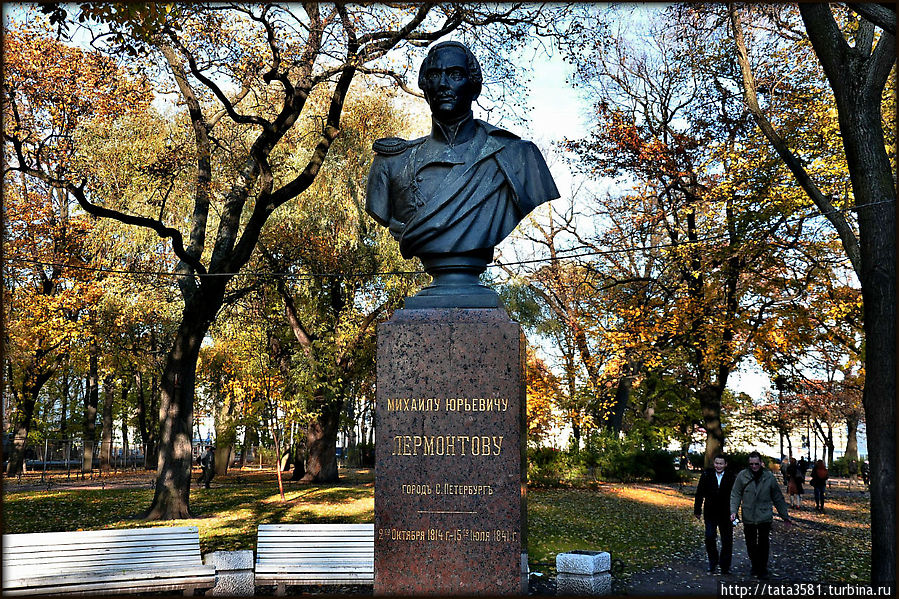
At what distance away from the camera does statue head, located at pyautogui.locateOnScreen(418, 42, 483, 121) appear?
19.3 ft

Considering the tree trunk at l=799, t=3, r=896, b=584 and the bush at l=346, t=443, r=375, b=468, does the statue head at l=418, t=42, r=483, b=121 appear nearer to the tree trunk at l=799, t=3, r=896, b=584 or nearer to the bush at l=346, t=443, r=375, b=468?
the tree trunk at l=799, t=3, r=896, b=584

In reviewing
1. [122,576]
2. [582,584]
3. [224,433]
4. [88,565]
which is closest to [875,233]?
[582,584]

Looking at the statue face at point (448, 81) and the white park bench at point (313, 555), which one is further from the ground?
→ the statue face at point (448, 81)

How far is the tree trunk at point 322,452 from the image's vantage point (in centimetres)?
2731

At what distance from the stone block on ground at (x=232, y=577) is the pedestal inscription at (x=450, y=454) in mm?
4870

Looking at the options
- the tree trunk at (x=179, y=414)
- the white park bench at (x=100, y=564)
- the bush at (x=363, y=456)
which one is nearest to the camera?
the white park bench at (x=100, y=564)

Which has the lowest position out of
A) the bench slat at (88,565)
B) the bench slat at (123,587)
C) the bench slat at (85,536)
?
the bench slat at (123,587)

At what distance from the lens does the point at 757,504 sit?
10.9 m

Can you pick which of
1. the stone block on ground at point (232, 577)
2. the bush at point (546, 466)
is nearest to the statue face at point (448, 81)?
the stone block on ground at point (232, 577)

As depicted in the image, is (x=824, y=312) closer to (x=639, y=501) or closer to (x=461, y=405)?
(x=639, y=501)

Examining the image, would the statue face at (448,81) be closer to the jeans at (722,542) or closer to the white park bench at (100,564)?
the white park bench at (100,564)

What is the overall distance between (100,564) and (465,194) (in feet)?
21.4

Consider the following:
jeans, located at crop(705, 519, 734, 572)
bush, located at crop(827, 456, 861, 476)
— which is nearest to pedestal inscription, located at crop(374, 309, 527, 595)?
jeans, located at crop(705, 519, 734, 572)

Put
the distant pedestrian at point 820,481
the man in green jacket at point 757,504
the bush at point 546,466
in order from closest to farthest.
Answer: the man in green jacket at point 757,504, the distant pedestrian at point 820,481, the bush at point 546,466
